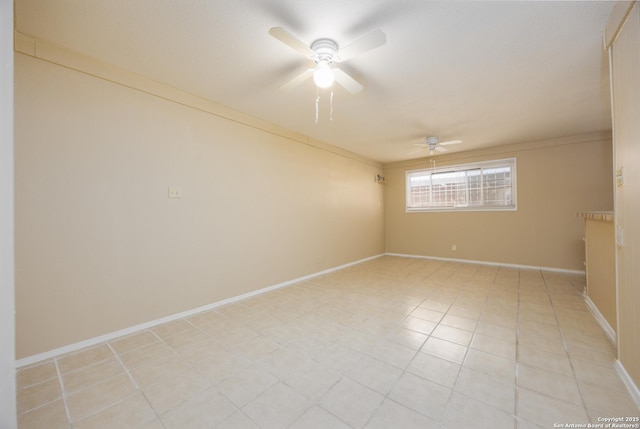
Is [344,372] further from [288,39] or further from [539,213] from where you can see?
[539,213]

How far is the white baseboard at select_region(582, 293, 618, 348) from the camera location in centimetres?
198

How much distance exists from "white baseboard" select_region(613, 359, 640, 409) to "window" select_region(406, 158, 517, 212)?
12.3 feet

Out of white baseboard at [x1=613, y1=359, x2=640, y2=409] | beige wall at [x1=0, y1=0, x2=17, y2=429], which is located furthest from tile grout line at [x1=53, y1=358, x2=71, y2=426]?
white baseboard at [x1=613, y1=359, x2=640, y2=409]

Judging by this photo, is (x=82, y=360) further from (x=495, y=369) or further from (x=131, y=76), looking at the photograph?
(x=495, y=369)

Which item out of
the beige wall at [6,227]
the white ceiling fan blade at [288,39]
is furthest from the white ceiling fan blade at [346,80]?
the beige wall at [6,227]

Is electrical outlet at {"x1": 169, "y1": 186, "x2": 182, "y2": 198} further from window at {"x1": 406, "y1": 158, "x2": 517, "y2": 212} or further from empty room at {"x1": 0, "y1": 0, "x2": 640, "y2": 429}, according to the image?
window at {"x1": 406, "y1": 158, "x2": 517, "y2": 212}

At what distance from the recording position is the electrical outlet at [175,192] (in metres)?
2.54

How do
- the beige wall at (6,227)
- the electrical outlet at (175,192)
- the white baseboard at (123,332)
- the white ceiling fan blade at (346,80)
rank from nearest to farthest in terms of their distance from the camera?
the beige wall at (6,227) < the white baseboard at (123,332) < the white ceiling fan blade at (346,80) < the electrical outlet at (175,192)

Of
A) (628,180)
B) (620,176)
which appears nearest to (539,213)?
(620,176)

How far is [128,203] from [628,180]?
379 centimetres

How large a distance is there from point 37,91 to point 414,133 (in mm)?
4366

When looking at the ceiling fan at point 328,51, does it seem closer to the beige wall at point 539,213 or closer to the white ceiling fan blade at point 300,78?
the white ceiling fan blade at point 300,78

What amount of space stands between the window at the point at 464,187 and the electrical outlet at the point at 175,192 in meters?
5.09

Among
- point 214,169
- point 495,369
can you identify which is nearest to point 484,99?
point 495,369
